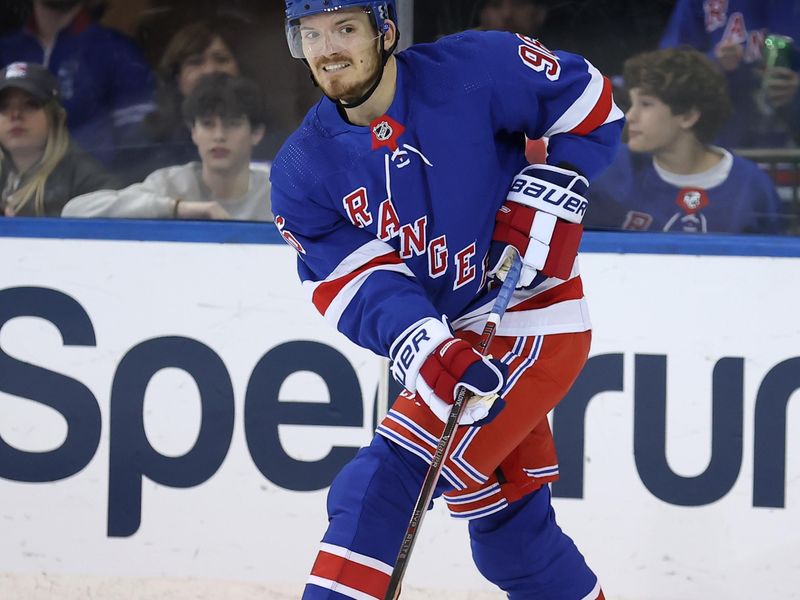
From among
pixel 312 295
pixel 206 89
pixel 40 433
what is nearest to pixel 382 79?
pixel 312 295

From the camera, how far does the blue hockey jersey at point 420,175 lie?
198 centimetres

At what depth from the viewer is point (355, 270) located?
201cm

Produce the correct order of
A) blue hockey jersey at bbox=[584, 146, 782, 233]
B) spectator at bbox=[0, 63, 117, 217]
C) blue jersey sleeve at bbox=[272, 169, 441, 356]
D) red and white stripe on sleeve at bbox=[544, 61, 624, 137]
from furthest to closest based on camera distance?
spectator at bbox=[0, 63, 117, 217], blue hockey jersey at bbox=[584, 146, 782, 233], red and white stripe on sleeve at bbox=[544, 61, 624, 137], blue jersey sleeve at bbox=[272, 169, 441, 356]

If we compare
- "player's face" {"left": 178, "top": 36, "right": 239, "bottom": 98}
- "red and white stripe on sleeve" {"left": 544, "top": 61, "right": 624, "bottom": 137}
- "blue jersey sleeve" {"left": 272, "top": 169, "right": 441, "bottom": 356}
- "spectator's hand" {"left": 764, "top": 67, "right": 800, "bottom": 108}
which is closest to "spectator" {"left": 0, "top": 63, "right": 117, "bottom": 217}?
"player's face" {"left": 178, "top": 36, "right": 239, "bottom": 98}

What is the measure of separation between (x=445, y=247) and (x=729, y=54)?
1213 mm

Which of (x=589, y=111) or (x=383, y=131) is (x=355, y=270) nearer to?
(x=383, y=131)

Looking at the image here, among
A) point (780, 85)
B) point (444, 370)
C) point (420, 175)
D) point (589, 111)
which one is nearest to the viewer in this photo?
point (444, 370)

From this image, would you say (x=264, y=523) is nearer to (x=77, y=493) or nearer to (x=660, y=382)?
(x=77, y=493)

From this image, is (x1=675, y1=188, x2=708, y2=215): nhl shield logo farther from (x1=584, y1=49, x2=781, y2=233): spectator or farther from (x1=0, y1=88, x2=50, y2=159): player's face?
(x1=0, y1=88, x2=50, y2=159): player's face

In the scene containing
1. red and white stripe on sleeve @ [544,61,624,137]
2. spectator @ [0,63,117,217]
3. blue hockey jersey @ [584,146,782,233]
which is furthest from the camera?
spectator @ [0,63,117,217]

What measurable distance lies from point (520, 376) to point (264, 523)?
3.17ft

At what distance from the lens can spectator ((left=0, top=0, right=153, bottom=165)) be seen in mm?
3029

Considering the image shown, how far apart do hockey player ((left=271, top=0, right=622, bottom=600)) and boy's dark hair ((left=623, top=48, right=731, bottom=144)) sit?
0.82 m

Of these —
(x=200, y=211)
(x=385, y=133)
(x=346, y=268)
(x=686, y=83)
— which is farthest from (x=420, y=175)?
(x=686, y=83)
